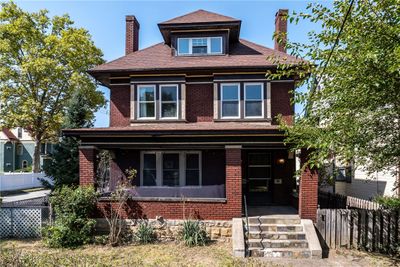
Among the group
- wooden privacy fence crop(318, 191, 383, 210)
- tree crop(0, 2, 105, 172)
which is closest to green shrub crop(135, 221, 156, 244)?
wooden privacy fence crop(318, 191, 383, 210)

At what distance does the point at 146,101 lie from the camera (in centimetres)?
1338

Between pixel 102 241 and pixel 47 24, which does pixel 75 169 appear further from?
pixel 47 24

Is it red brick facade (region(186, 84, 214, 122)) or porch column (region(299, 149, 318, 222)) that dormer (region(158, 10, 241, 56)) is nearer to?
red brick facade (region(186, 84, 214, 122))

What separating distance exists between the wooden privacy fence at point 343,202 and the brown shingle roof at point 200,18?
982 cm

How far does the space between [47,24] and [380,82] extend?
27.9 meters

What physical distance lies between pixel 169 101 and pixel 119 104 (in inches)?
96.4

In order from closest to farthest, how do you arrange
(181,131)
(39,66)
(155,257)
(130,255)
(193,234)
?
(155,257), (130,255), (193,234), (181,131), (39,66)

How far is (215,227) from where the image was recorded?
1009 cm

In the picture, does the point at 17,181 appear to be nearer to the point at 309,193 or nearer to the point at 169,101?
the point at 169,101

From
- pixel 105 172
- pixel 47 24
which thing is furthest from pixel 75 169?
pixel 47 24

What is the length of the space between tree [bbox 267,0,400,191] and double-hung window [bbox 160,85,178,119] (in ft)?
20.1

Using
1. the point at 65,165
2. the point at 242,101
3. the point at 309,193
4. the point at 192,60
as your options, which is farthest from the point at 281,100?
the point at 65,165

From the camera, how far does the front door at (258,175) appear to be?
13.5m

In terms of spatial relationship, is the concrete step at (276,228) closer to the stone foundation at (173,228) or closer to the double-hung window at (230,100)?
the stone foundation at (173,228)
